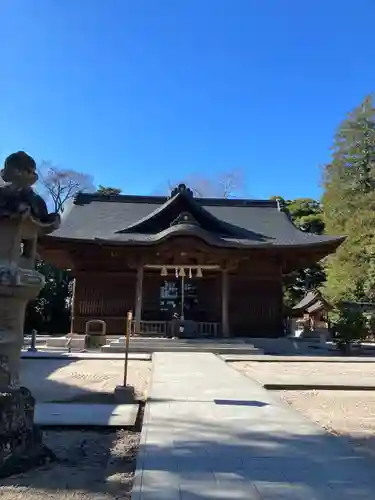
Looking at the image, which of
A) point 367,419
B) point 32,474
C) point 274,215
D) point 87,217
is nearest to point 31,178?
point 32,474

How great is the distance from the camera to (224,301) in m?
16.2

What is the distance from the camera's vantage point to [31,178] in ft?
13.1

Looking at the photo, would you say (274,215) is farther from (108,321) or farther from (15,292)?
(15,292)

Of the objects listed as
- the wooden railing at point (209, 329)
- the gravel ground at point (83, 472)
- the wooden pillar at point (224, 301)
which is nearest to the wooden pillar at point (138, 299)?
the wooden railing at point (209, 329)

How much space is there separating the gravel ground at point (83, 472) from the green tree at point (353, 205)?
68.1 feet

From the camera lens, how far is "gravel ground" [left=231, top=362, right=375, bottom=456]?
4922mm

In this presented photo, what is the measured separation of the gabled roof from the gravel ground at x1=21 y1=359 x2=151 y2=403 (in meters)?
5.51

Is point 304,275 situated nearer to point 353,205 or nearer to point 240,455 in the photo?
point 353,205

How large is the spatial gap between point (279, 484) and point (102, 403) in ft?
12.0

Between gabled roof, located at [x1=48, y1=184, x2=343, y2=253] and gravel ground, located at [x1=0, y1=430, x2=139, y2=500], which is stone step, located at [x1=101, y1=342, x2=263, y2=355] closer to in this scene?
gabled roof, located at [x1=48, y1=184, x2=343, y2=253]

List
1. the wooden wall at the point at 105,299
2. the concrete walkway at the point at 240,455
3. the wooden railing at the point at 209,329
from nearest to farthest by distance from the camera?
1. the concrete walkway at the point at 240,455
2. the wooden railing at the point at 209,329
3. the wooden wall at the point at 105,299

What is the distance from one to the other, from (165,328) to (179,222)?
401cm

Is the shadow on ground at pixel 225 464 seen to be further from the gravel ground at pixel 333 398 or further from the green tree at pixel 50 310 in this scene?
the green tree at pixel 50 310

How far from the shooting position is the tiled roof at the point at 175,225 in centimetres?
1598
